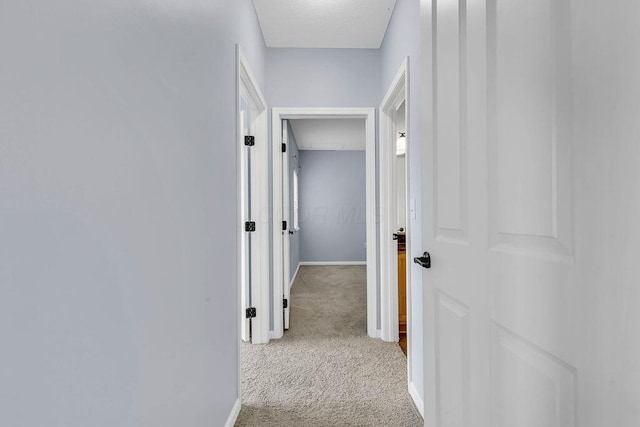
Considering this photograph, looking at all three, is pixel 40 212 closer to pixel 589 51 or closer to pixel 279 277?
pixel 589 51

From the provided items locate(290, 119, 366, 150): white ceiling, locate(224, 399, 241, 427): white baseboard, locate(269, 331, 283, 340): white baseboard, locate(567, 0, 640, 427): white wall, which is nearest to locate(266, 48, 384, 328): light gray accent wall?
locate(269, 331, 283, 340): white baseboard

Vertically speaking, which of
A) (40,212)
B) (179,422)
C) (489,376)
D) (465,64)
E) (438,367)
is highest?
(465,64)

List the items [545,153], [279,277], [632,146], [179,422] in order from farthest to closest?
[279,277] < [179,422] < [545,153] < [632,146]

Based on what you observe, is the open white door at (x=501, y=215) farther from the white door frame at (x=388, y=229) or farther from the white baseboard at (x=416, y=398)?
the white door frame at (x=388, y=229)

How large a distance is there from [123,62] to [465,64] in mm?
853

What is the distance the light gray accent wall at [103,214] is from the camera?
484mm

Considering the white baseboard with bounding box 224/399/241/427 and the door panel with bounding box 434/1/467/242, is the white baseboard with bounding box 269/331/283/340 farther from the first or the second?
the door panel with bounding box 434/1/467/242

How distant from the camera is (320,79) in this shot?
2.73 metres

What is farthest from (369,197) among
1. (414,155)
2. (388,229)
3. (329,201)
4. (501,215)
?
(329,201)

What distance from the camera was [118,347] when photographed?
0.70 m

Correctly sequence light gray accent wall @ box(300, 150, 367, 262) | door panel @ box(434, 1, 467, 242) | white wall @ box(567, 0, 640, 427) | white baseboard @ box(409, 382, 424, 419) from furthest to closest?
1. light gray accent wall @ box(300, 150, 367, 262)
2. white baseboard @ box(409, 382, 424, 419)
3. door panel @ box(434, 1, 467, 242)
4. white wall @ box(567, 0, 640, 427)

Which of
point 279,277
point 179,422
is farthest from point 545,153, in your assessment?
point 279,277

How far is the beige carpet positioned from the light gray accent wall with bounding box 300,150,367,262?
358 cm

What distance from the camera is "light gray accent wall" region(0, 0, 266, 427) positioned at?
48cm
